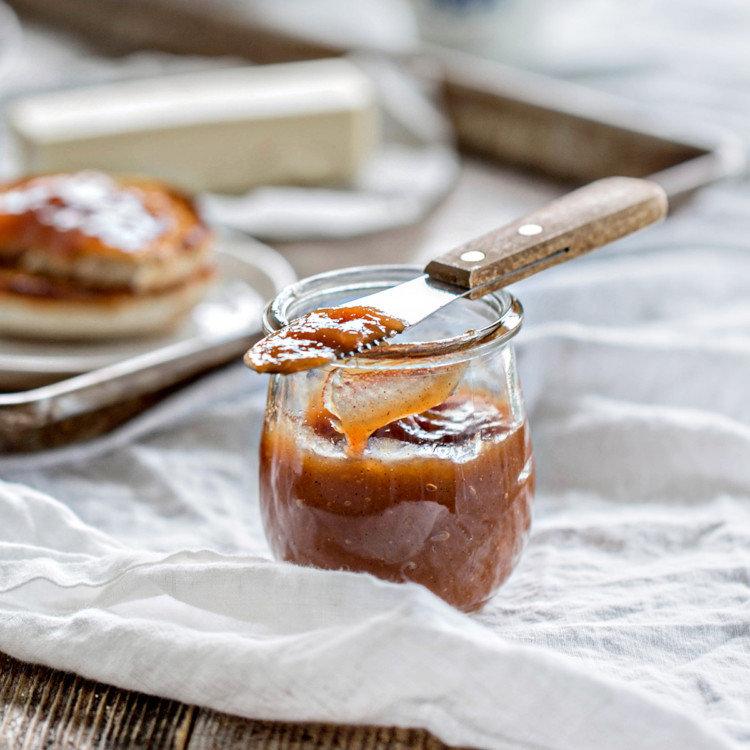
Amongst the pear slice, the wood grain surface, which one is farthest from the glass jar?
the wood grain surface

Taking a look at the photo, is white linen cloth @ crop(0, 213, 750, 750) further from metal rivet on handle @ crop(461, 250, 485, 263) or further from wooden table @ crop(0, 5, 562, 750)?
metal rivet on handle @ crop(461, 250, 485, 263)

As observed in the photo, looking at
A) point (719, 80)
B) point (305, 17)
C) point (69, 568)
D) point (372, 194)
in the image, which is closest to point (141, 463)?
point (69, 568)

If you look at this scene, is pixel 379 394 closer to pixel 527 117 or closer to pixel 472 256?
pixel 472 256

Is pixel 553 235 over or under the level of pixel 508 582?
over

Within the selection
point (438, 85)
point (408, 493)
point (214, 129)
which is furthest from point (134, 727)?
point (438, 85)

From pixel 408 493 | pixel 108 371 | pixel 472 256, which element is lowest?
pixel 108 371

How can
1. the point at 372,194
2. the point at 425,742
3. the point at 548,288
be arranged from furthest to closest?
the point at 372,194 < the point at 548,288 < the point at 425,742

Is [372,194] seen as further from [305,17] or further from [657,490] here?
[305,17]

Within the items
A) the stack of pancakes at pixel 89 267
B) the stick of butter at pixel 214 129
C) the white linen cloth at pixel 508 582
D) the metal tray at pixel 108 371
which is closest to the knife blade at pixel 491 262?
the white linen cloth at pixel 508 582
